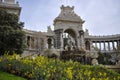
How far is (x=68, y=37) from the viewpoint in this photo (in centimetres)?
8019

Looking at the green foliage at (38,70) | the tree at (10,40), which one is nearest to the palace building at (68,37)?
the tree at (10,40)

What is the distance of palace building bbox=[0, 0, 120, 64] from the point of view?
78625mm

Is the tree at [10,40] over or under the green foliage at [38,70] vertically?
over

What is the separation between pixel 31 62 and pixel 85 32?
236 ft

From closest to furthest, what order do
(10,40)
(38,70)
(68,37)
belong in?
(38,70), (10,40), (68,37)

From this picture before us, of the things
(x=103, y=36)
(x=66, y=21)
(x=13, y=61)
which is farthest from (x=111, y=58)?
(x=13, y=61)

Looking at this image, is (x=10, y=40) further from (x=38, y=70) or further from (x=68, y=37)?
(x=68, y=37)

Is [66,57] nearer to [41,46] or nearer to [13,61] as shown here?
[13,61]

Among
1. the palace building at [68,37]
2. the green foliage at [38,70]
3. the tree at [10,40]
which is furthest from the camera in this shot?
the palace building at [68,37]

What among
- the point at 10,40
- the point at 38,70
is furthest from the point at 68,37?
the point at 38,70

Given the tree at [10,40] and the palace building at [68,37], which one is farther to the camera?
the palace building at [68,37]

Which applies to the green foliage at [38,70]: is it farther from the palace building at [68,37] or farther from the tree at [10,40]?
the palace building at [68,37]

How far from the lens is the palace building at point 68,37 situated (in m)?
78.6

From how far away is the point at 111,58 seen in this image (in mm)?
80312
